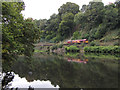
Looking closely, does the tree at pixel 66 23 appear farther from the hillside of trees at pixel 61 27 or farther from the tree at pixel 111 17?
the tree at pixel 111 17

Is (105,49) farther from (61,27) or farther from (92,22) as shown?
(61,27)

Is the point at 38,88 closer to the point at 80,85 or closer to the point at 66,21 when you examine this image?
the point at 80,85

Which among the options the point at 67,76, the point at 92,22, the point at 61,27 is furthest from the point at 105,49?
the point at 61,27

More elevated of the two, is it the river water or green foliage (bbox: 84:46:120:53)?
green foliage (bbox: 84:46:120:53)

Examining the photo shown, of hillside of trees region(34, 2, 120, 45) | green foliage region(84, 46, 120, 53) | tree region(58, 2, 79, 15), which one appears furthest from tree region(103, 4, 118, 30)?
tree region(58, 2, 79, 15)

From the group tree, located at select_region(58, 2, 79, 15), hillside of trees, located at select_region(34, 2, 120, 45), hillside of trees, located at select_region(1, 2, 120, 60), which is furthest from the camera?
tree, located at select_region(58, 2, 79, 15)

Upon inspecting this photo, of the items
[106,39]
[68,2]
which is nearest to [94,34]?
[106,39]

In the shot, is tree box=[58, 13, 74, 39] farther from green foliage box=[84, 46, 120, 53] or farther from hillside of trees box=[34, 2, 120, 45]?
green foliage box=[84, 46, 120, 53]

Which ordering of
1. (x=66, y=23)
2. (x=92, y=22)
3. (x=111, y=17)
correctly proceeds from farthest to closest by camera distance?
1. (x=66, y=23)
2. (x=92, y=22)
3. (x=111, y=17)

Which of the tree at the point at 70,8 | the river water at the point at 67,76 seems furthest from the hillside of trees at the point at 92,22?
the river water at the point at 67,76

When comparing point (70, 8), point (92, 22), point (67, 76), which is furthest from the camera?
point (70, 8)

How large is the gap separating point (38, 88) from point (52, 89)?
2.60 feet

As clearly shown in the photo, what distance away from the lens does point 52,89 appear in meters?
6.70

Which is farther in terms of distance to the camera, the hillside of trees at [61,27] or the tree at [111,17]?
the tree at [111,17]
